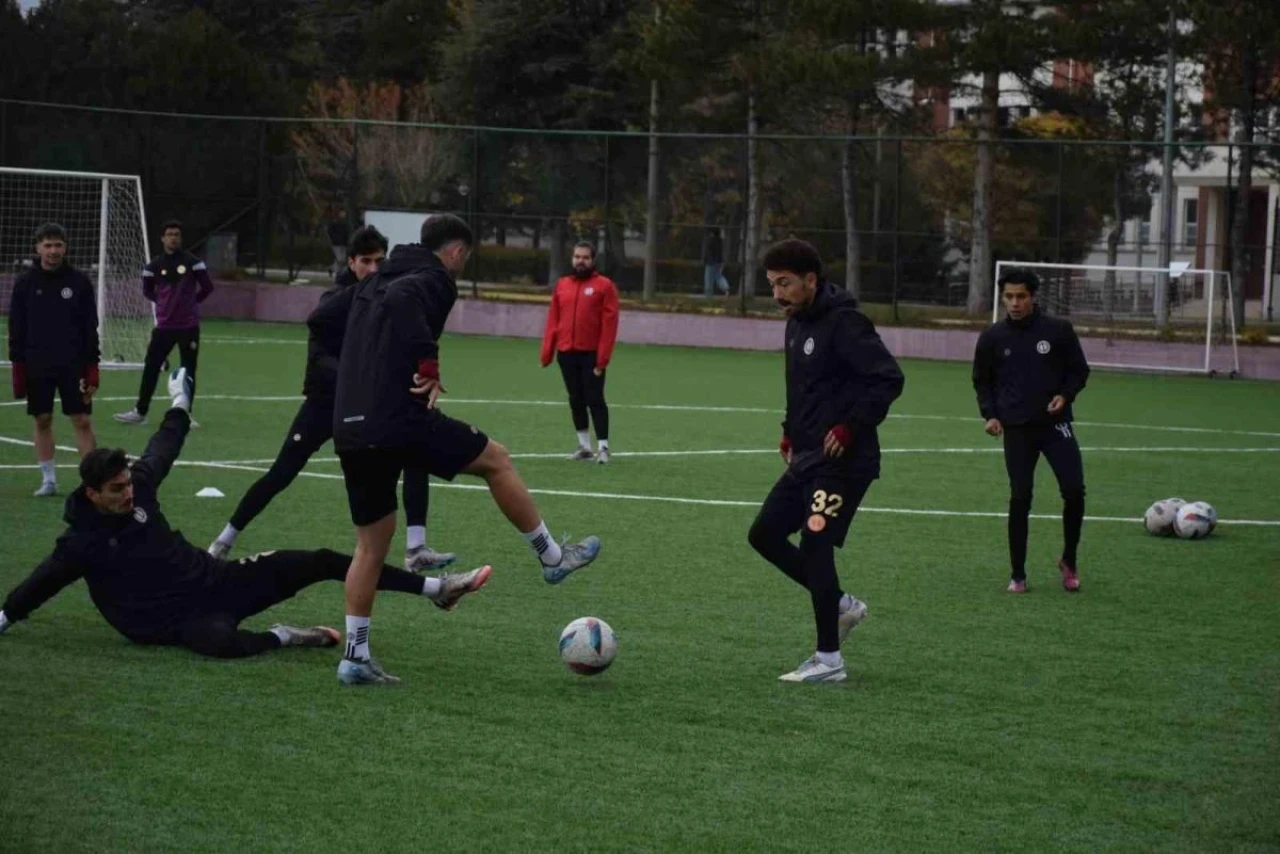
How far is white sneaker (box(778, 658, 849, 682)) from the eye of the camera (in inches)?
340

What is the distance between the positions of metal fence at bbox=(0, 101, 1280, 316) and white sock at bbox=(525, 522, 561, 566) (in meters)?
24.3

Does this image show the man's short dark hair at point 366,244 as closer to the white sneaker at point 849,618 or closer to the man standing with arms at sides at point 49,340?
the white sneaker at point 849,618

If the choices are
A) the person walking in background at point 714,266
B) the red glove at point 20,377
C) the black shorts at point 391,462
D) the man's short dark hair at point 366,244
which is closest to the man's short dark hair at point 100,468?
the black shorts at point 391,462

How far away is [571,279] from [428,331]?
9.83m

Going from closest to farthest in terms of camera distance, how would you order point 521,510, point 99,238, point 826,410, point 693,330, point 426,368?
point 426,368
point 826,410
point 521,510
point 99,238
point 693,330

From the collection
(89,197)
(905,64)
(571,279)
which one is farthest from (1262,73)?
(571,279)

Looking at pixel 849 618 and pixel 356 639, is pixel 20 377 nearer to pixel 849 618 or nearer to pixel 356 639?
pixel 356 639

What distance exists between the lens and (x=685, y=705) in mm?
8172

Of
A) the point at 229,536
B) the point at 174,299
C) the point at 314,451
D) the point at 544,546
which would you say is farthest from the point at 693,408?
the point at 544,546

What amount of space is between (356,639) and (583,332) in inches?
382

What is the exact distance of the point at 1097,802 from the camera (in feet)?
22.3

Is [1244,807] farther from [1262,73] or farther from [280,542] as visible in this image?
[1262,73]

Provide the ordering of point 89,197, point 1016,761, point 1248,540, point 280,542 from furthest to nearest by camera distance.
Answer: point 89,197 < point 1248,540 < point 280,542 < point 1016,761

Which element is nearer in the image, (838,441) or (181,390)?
(838,441)
